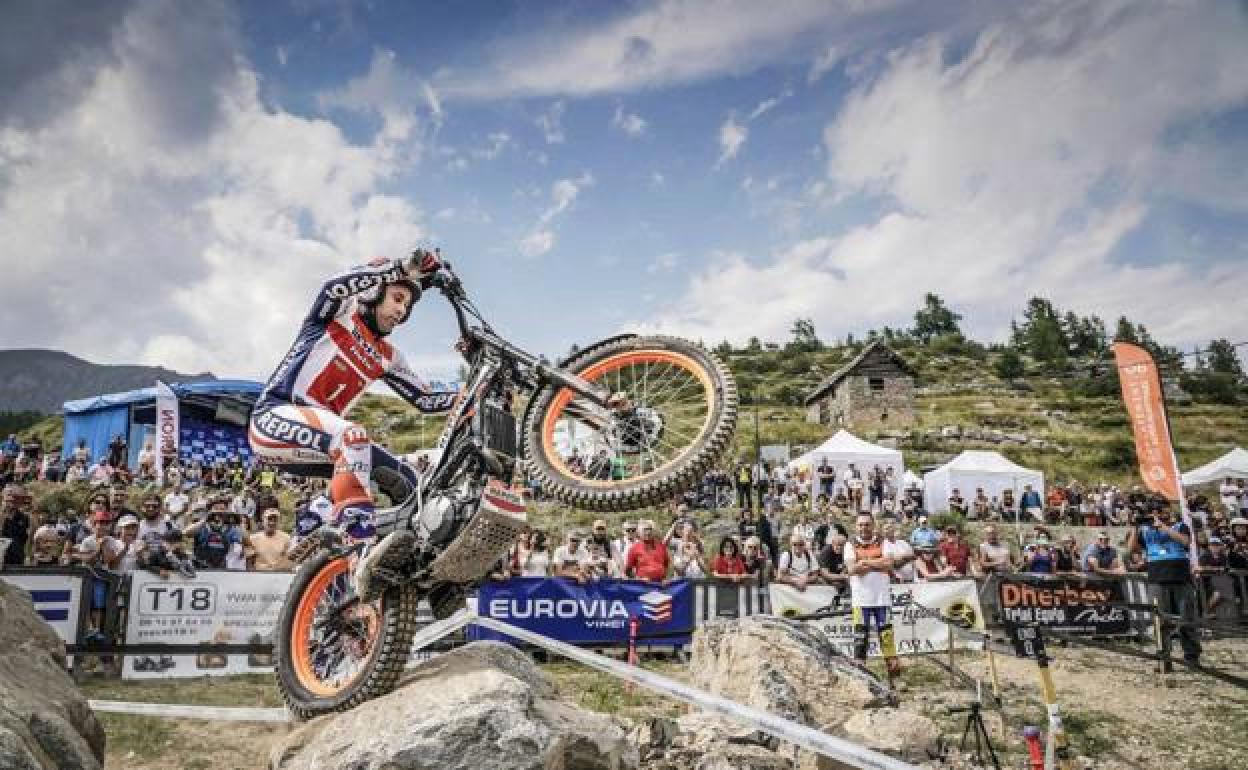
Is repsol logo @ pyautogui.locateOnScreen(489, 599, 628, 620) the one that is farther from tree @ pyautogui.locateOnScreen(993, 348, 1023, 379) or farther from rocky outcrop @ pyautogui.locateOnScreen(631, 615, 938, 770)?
tree @ pyautogui.locateOnScreen(993, 348, 1023, 379)

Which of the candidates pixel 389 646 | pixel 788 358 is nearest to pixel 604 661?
pixel 389 646

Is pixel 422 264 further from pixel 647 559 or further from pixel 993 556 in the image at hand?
pixel 993 556

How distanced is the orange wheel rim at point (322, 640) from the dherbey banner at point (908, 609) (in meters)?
7.98

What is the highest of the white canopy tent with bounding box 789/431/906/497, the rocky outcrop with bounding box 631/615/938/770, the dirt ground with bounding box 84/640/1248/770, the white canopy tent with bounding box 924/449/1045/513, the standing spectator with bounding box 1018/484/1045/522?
the white canopy tent with bounding box 789/431/906/497

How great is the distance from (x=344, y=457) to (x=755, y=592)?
844 centimetres

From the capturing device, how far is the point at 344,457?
17.6 feet

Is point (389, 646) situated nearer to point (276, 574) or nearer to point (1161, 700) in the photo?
point (276, 574)

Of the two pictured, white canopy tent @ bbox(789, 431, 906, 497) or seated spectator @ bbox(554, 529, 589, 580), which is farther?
white canopy tent @ bbox(789, 431, 906, 497)

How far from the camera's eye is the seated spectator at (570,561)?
39.2 ft

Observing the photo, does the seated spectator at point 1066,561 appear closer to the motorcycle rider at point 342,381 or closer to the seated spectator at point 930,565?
the seated spectator at point 930,565

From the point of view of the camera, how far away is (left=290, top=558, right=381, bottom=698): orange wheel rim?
218 inches

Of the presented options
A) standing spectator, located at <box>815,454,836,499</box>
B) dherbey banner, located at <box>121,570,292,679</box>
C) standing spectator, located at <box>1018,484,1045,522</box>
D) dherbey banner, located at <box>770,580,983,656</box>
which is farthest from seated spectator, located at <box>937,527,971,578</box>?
standing spectator, located at <box>1018,484,1045,522</box>

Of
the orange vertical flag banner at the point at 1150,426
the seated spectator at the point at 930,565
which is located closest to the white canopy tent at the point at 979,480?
the orange vertical flag banner at the point at 1150,426

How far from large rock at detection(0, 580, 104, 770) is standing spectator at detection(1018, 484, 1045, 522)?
27.9 metres
